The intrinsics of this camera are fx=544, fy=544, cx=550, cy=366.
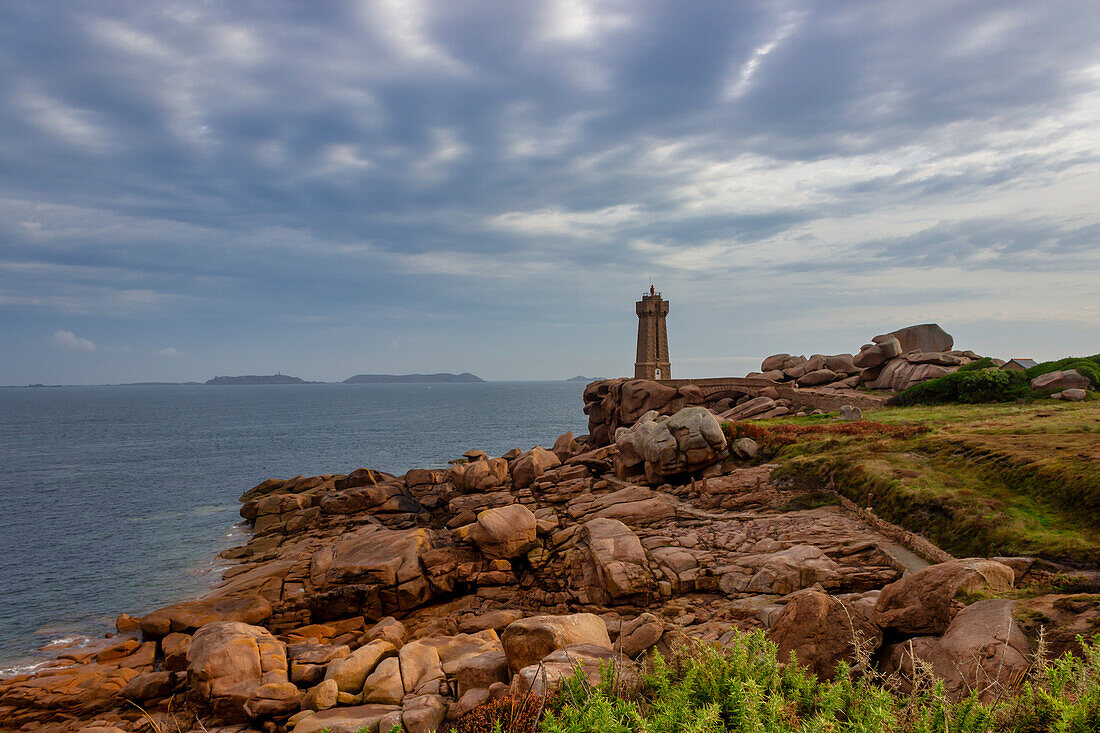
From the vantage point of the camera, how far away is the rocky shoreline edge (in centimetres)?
852

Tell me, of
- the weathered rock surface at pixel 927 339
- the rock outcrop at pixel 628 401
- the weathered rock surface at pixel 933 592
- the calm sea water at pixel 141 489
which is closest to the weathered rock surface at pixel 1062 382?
the weathered rock surface at pixel 927 339

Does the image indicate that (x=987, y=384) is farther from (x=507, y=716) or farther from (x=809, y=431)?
(x=507, y=716)

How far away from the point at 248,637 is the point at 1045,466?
71.6 ft

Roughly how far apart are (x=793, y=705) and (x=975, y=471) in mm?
14943

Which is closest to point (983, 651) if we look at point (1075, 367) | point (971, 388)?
point (971, 388)

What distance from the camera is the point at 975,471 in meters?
16.6

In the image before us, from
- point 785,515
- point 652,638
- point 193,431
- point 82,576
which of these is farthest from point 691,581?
point 193,431

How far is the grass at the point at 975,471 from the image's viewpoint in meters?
12.7

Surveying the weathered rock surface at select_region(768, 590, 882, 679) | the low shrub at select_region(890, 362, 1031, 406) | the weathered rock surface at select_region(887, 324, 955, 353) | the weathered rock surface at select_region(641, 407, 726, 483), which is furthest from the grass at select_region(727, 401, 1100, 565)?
the weathered rock surface at select_region(887, 324, 955, 353)

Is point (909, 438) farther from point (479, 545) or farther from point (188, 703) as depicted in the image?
point (188, 703)

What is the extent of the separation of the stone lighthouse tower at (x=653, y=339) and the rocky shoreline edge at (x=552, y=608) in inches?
1137

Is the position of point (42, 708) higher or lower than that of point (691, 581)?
lower

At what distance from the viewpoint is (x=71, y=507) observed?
41344mm

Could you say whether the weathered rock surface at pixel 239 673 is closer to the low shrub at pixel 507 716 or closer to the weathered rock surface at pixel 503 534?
the low shrub at pixel 507 716
